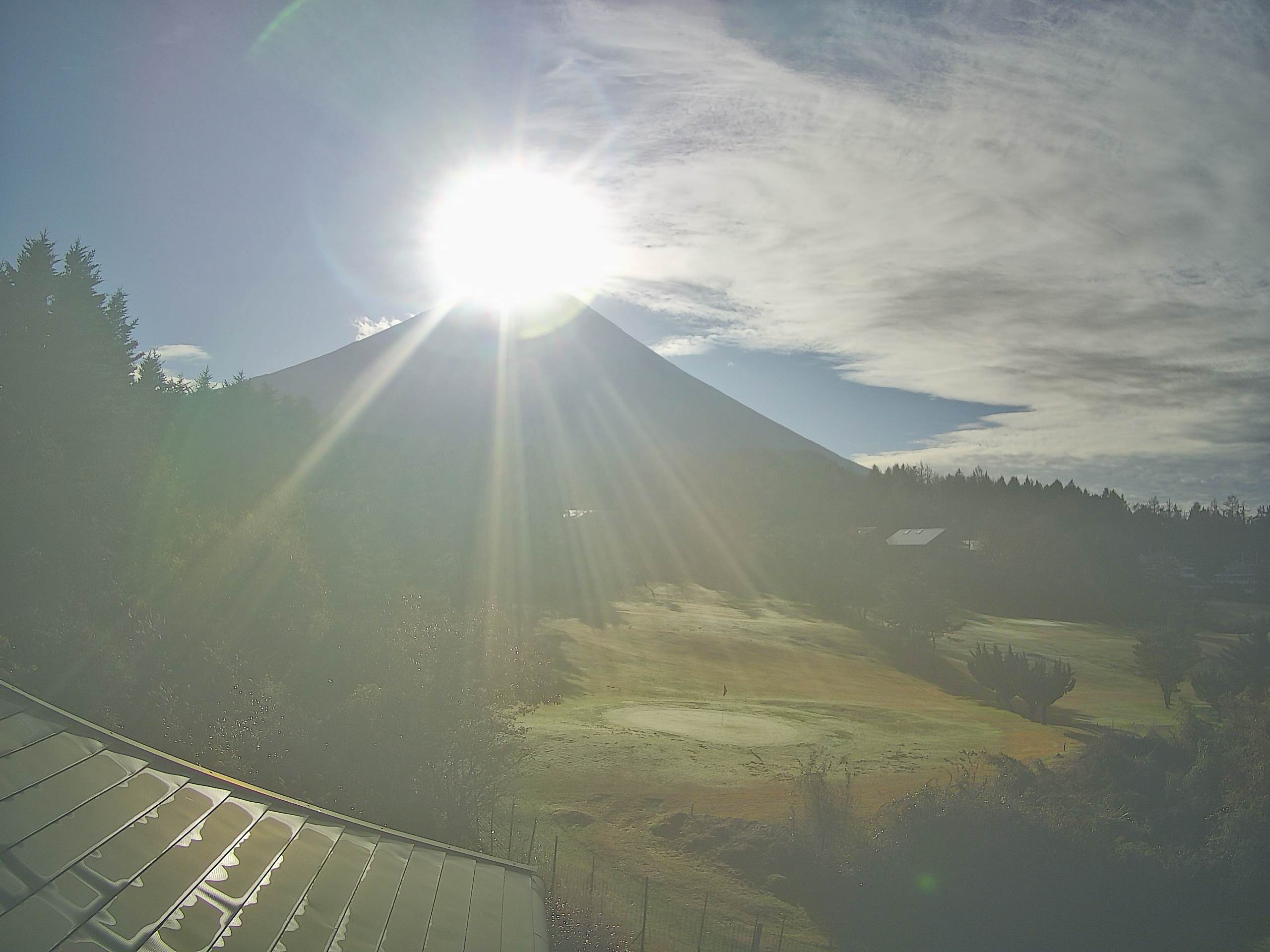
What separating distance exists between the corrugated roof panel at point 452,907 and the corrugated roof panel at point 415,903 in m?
0.05

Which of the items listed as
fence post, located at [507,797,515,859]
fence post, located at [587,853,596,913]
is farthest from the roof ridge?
fence post, located at [507,797,515,859]

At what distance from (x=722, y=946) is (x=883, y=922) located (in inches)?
163

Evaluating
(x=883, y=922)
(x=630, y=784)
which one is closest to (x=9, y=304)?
(x=630, y=784)

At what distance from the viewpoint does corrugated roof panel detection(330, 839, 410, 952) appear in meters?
5.43

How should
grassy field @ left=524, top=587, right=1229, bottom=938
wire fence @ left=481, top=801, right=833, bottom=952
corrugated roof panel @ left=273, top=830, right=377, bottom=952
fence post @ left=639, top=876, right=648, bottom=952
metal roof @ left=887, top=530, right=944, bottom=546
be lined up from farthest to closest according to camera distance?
metal roof @ left=887, top=530, right=944, bottom=546 < grassy field @ left=524, top=587, right=1229, bottom=938 < wire fence @ left=481, top=801, right=833, bottom=952 < fence post @ left=639, top=876, right=648, bottom=952 < corrugated roof panel @ left=273, top=830, right=377, bottom=952

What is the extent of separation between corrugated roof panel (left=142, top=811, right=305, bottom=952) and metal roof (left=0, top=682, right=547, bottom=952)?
1 cm

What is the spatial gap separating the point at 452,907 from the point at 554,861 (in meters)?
9.67

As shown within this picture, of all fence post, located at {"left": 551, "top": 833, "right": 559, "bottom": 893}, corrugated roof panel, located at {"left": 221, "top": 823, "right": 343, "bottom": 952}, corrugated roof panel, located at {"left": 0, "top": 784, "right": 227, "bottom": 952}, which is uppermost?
corrugated roof panel, located at {"left": 0, "top": 784, "right": 227, "bottom": 952}

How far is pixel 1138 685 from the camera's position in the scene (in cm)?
4975

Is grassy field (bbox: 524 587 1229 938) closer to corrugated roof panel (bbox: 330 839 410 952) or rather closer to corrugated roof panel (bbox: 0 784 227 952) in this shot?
corrugated roof panel (bbox: 330 839 410 952)

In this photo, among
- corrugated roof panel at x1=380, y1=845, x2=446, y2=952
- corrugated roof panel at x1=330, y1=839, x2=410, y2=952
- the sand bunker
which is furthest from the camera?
the sand bunker

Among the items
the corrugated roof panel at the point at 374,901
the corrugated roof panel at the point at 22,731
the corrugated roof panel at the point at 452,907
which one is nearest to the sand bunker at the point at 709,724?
the corrugated roof panel at the point at 452,907

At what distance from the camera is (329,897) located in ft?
18.8

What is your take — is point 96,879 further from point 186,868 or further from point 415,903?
point 415,903
